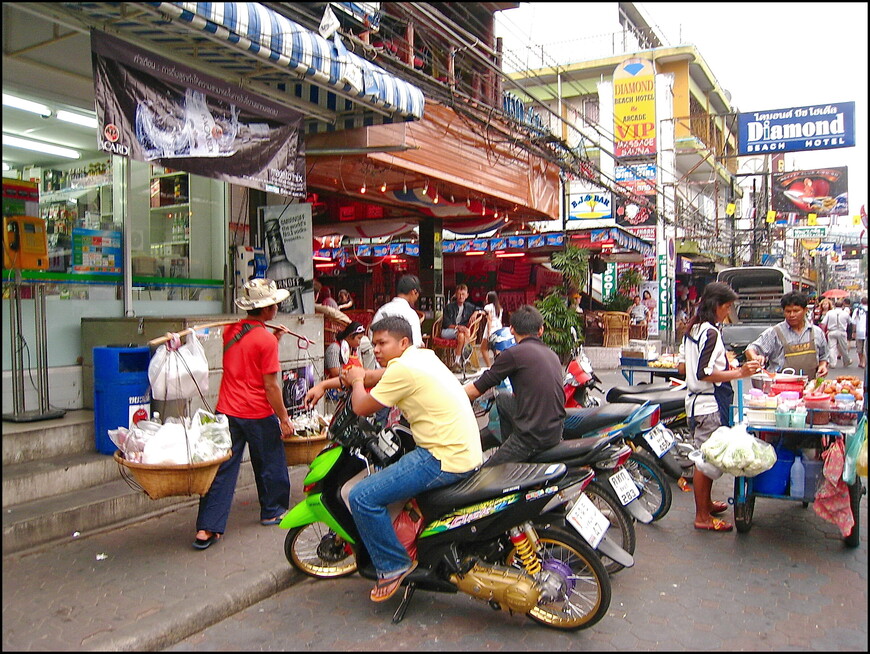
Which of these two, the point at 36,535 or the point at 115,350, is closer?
the point at 36,535

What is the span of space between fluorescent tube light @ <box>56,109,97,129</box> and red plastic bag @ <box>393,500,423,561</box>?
5.28 m

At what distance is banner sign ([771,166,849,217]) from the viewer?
2531 cm

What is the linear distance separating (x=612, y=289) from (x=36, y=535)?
17.9 metres

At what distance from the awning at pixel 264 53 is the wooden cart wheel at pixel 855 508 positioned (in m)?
4.99

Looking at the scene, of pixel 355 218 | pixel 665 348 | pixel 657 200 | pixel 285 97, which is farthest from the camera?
pixel 657 200

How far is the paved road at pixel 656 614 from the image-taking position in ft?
11.5

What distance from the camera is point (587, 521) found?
11.9 feet

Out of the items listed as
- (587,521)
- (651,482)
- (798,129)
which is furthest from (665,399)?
(798,129)

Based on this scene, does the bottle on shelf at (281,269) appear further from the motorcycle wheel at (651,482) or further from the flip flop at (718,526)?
the flip flop at (718,526)

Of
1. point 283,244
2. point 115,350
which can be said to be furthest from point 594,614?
point 283,244

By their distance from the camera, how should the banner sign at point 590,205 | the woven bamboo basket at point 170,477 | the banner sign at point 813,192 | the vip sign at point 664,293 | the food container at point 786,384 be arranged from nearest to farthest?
1. the woven bamboo basket at point 170,477
2. the food container at point 786,384
3. the vip sign at point 664,293
4. the banner sign at point 590,205
5. the banner sign at point 813,192

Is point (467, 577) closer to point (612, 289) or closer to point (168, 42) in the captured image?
point (168, 42)

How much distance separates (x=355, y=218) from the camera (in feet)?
40.0

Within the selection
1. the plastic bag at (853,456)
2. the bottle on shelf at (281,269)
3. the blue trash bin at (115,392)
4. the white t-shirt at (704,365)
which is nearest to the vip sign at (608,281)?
the bottle on shelf at (281,269)
